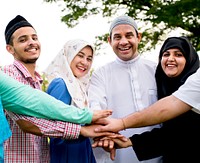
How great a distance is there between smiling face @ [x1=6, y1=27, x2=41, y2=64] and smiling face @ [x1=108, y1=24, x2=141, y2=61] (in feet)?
2.41

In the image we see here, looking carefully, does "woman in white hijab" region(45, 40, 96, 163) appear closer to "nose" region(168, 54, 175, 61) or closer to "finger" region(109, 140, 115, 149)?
"finger" region(109, 140, 115, 149)

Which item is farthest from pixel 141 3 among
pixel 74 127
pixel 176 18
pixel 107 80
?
pixel 74 127

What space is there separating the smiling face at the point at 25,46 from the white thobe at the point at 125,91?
0.61 meters

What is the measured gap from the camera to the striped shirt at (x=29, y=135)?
11.1 feet

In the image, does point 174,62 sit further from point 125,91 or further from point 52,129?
point 52,129

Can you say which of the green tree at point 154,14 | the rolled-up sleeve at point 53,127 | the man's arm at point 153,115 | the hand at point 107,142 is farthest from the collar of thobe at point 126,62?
the green tree at point 154,14

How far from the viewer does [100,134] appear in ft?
12.4

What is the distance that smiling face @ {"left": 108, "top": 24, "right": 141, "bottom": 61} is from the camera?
4.28 m

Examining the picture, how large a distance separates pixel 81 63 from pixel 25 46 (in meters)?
0.50

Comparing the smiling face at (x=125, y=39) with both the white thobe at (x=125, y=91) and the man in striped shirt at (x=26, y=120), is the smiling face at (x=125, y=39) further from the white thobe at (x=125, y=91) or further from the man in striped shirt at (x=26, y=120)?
the man in striped shirt at (x=26, y=120)

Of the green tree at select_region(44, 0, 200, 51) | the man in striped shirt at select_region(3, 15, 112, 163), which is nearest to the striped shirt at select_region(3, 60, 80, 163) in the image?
the man in striped shirt at select_region(3, 15, 112, 163)

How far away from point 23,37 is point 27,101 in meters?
0.98

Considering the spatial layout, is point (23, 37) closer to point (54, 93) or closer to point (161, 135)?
point (54, 93)

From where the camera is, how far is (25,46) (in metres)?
3.95
